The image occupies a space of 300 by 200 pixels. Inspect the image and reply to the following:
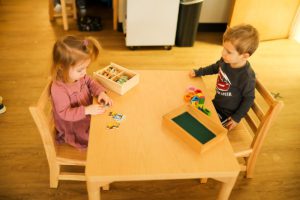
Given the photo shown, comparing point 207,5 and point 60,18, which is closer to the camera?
point 207,5

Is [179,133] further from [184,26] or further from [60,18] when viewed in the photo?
[60,18]

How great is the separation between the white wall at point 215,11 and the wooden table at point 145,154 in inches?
90.7

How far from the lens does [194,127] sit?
123 centimetres

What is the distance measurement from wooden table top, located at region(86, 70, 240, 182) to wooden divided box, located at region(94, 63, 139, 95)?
0.05m

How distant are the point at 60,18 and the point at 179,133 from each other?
2.94m

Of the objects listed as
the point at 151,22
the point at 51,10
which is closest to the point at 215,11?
the point at 151,22

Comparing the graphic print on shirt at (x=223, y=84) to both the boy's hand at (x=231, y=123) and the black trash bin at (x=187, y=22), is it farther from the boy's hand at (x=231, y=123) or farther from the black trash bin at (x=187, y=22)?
the black trash bin at (x=187, y=22)

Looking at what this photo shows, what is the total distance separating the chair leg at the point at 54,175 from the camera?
5.04ft

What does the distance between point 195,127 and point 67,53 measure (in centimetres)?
64

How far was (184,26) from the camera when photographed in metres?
3.05

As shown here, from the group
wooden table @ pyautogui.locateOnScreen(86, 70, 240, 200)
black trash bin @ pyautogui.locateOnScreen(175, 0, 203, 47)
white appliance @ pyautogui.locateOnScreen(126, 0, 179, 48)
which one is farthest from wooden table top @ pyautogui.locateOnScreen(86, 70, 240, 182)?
black trash bin @ pyautogui.locateOnScreen(175, 0, 203, 47)

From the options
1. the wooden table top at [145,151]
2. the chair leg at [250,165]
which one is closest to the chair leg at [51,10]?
the wooden table top at [145,151]

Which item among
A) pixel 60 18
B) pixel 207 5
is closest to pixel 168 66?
pixel 207 5

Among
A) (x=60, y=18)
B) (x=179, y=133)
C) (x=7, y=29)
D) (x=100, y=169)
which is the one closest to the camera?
(x=100, y=169)
